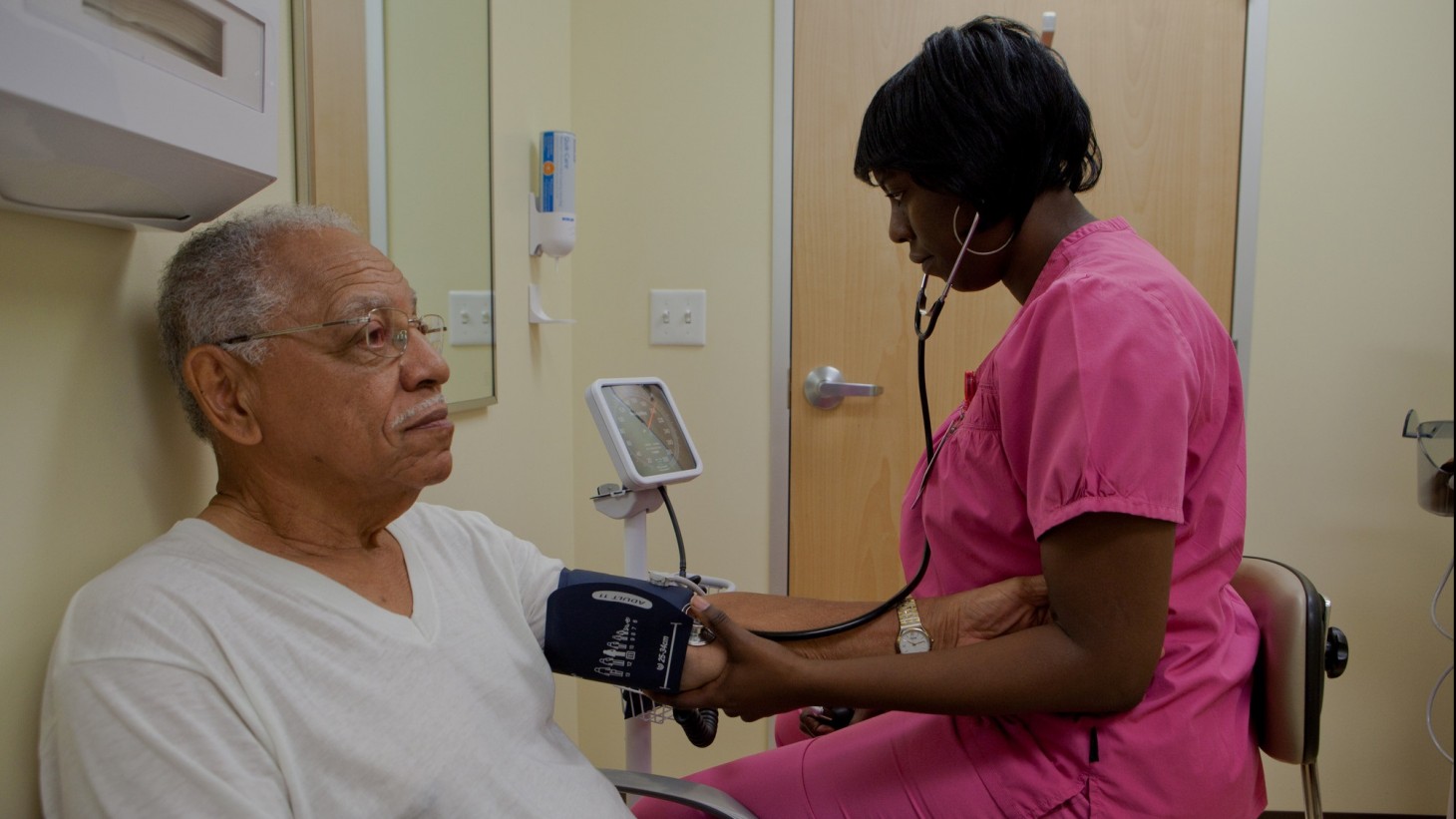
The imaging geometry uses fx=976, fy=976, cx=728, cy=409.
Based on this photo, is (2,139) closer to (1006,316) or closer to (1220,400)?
(1220,400)

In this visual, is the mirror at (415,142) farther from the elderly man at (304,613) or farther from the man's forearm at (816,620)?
the man's forearm at (816,620)

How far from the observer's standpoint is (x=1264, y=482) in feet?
7.51

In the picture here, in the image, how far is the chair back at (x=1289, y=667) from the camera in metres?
1.10

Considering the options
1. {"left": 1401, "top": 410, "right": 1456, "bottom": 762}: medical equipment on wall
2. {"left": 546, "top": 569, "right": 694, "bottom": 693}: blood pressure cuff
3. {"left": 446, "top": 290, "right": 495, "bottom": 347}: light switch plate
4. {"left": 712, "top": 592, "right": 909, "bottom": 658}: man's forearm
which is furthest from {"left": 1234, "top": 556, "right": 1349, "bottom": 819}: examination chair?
{"left": 446, "top": 290, "right": 495, "bottom": 347}: light switch plate

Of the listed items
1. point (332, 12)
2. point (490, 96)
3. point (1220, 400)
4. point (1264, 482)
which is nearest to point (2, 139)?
point (332, 12)

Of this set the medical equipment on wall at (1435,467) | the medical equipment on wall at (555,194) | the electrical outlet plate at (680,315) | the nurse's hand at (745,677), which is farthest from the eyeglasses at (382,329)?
the medical equipment on wall at (1435,467)

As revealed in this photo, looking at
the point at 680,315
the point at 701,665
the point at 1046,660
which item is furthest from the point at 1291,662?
the point at 680,315

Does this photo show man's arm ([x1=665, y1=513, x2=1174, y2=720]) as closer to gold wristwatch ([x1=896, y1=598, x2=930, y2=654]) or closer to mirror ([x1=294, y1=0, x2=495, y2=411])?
gold wristwatch ([x1=896, y1=598, x2=930, y2=654])

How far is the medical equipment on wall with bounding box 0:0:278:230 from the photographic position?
657mm

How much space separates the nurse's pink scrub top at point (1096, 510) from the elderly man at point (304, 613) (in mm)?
135

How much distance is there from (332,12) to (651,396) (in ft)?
2.13

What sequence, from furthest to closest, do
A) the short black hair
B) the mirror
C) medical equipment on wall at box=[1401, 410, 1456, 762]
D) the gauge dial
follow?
1. medical equipment on wall at box=[1401, 410, 1456, 762]
2. the gauge dial
3. the mirror
4. the short black hair

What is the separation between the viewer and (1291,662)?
1.11 m

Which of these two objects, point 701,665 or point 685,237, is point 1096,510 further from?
point 685,237
